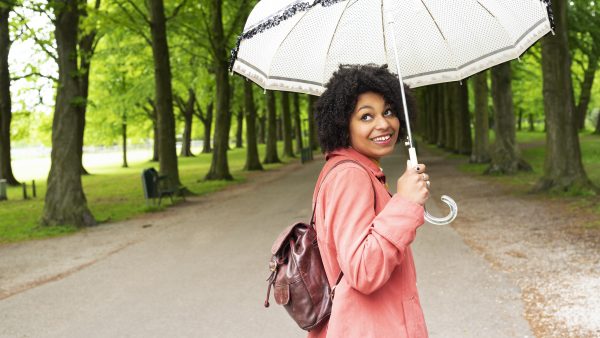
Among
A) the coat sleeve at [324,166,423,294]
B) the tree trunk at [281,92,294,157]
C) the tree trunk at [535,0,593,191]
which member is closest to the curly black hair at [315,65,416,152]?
the coat sleeve at [324,166,423,294]

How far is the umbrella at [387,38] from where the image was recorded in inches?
119

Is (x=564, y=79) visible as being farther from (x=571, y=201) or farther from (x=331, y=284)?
(x=331, y=284)

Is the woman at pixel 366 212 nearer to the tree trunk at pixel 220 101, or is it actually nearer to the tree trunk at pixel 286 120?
the tree trunk at pixel 220 101

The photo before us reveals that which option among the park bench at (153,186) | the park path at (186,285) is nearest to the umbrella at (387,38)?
the park path at (186,285)

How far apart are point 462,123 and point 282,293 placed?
30.8 meters

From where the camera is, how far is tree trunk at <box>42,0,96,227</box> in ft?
45.1

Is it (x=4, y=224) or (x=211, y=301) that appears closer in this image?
(x=211, y=301)

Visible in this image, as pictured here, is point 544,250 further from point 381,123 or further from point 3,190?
point 3,190

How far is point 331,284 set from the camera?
7.57 feet

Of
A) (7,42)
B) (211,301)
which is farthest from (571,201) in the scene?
(7,42)

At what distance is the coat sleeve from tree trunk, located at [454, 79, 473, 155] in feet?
94.9

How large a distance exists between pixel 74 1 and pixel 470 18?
41.1 feet

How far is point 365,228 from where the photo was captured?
6.71ft

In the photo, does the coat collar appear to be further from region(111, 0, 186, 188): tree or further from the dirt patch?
region(111, 0, 186, 188): tree
